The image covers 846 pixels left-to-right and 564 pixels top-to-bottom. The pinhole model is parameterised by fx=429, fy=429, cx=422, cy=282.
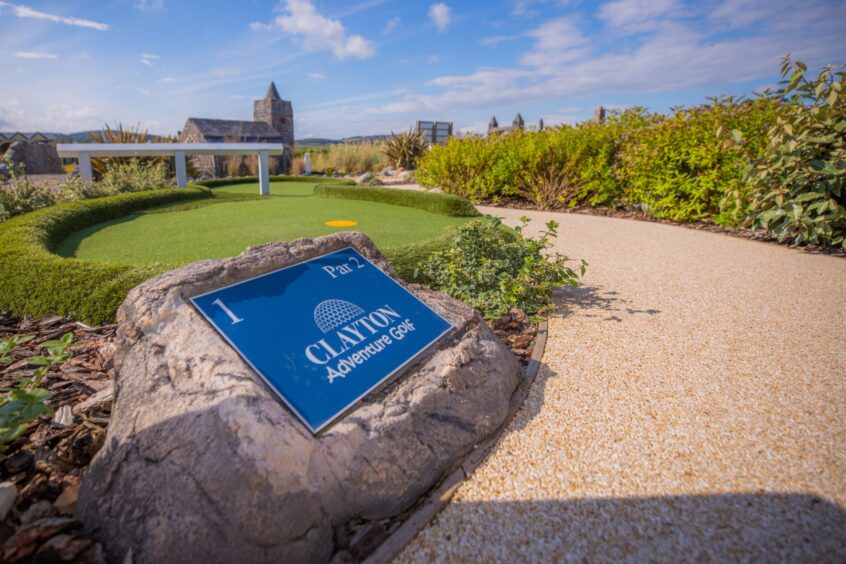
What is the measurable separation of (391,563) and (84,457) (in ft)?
5.32

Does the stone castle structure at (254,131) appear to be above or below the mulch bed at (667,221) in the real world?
above

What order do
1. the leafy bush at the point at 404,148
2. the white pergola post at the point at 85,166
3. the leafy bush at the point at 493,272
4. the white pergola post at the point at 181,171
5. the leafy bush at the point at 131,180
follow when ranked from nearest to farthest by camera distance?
the leafy bush at the point at 493,272 → the leafy bush at the point at 131,180 → the white pergola post at the point at 85,166 → the white pergola post at the point at 181,171 → the leafy bush at the point at 404,148

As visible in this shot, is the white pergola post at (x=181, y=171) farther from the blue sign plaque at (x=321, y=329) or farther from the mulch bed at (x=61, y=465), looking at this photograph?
the blue sign plaque at (x=321, y=329)

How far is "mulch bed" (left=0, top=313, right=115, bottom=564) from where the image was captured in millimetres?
1500

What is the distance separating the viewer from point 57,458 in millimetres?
2072

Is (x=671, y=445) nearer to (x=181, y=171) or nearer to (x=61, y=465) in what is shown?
(x=61, y=465)

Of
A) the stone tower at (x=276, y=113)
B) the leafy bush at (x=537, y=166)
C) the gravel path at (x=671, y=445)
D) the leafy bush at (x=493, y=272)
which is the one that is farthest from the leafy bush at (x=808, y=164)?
the stone tower at (x=276, y=113)

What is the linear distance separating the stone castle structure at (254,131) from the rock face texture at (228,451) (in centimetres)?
2287

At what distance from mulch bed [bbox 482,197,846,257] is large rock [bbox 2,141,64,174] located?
18406 mm

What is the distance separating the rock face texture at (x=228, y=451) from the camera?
5.04ft

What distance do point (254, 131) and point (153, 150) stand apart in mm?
13557

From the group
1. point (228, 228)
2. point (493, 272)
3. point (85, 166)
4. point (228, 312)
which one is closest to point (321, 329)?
point (228, 312)

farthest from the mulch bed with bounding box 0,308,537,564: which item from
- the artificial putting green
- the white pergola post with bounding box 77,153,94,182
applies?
the white pergola post with bounding box 77,153,94,182

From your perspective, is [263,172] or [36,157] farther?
[36,157]
